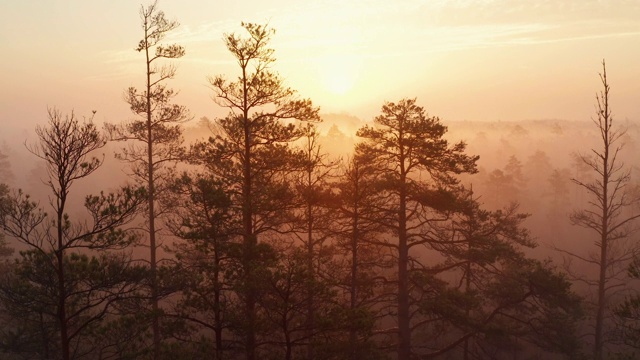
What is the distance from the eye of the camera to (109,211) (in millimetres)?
10469

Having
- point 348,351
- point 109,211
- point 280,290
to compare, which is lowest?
point 348,351

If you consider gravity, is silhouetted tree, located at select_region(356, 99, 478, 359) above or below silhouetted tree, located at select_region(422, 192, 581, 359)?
above

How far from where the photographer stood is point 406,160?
17797mm

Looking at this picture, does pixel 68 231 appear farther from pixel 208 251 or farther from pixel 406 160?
pixel 406 160

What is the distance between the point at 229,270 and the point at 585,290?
4400 centimetres

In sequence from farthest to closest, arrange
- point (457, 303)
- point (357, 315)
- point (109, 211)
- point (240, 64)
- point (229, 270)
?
point (457, 303), point (240, 64), point (229, 270), point (357, 315), point (109, 211)

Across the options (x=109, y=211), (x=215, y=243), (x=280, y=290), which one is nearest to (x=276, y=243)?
(x=215, y=243)

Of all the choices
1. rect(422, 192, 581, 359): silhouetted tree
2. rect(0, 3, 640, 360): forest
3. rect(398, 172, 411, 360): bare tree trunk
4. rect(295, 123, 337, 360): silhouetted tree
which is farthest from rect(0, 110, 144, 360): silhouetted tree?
rect(422, 192, 581, 359): silhouetted tree

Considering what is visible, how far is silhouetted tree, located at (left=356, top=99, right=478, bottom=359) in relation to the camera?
16578 mm

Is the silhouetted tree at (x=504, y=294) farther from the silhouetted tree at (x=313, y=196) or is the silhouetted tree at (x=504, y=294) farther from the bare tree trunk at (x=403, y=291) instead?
the silhouetted tree at (x=313, y=196)

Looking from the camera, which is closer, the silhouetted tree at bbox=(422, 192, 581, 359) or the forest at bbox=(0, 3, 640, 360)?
the forest at bbox=(0, 3, 640, 360)

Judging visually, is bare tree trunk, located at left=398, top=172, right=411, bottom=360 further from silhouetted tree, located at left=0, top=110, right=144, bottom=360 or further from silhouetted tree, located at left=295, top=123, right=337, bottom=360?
silhouetted tree, located at left=0, top=110, right=144, bottom=360

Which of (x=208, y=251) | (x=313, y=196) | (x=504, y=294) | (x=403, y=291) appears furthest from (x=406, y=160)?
(x=208, y=251)

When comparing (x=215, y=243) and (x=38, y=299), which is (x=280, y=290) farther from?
(x=38, y=299)
